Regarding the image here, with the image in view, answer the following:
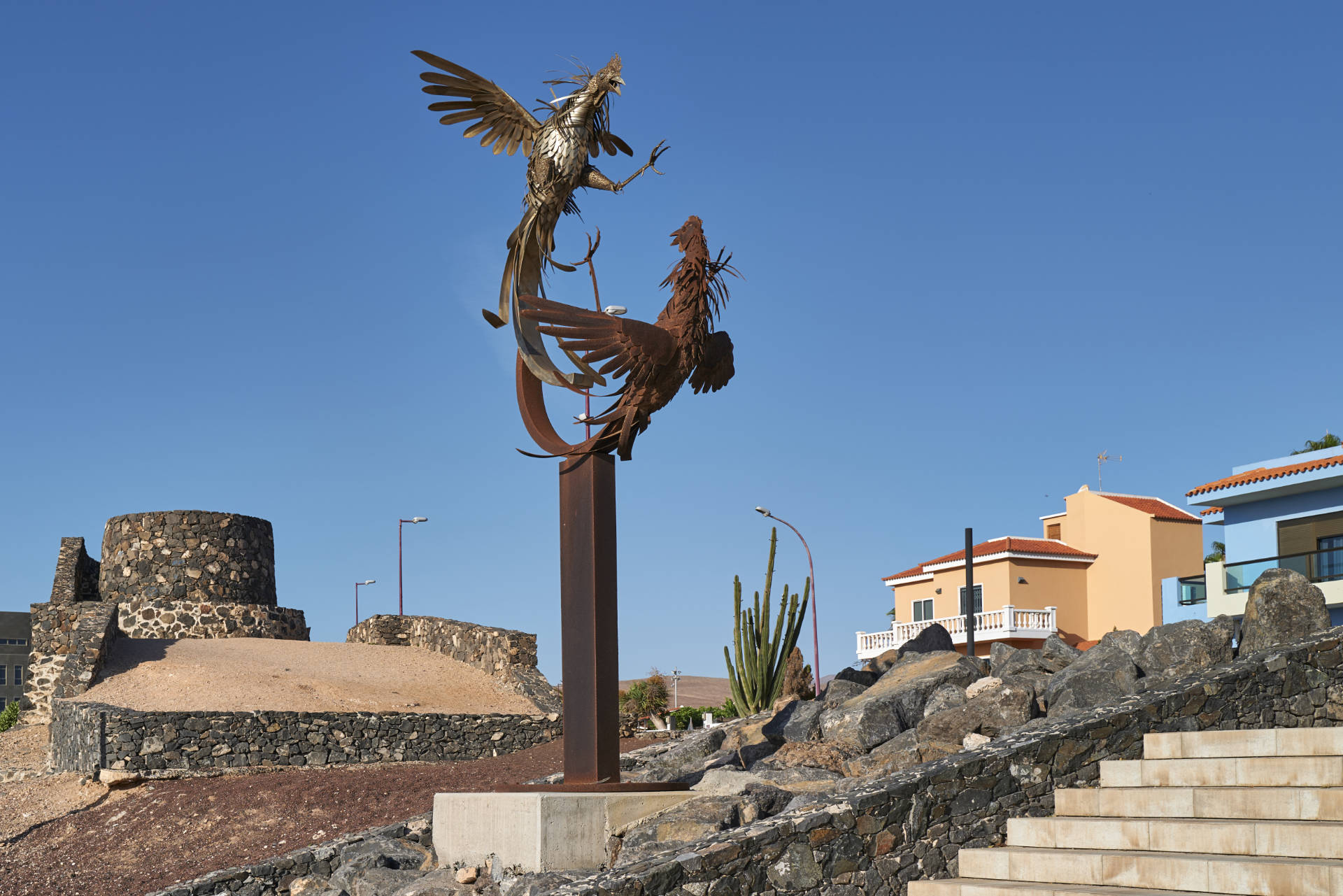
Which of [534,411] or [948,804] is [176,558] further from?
[948,804]

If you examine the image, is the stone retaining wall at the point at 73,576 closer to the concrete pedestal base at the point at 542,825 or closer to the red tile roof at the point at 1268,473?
the concrete pedestal base at the point at 542,825

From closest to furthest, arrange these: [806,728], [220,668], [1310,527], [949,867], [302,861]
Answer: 1. [949,867]
2. [302,861]
3. [806,728]
4. [220,668]
5. [1310,527]

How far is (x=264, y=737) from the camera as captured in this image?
18234mm

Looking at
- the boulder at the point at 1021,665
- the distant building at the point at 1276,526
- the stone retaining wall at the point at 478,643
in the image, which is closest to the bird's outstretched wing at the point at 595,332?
the boulder at the point at 1021,665

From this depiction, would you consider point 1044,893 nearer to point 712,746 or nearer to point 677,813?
point 677,813

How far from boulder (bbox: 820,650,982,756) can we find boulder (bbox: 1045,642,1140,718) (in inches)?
44.4

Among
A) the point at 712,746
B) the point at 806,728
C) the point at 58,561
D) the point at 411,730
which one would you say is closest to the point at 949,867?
the point at 806,728

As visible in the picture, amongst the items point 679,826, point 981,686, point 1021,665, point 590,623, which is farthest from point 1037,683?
point 590,623

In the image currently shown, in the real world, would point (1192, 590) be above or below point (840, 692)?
above

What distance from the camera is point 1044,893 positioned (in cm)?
724

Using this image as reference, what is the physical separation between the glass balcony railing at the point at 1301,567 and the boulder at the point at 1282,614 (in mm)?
13928

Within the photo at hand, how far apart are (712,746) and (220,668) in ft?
39.3

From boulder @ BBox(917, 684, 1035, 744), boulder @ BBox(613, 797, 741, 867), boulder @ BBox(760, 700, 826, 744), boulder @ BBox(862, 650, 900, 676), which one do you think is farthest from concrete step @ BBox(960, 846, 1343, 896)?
boulder @ BBox(862, 650, 900, 676)

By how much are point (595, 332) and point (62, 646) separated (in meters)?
17.5
